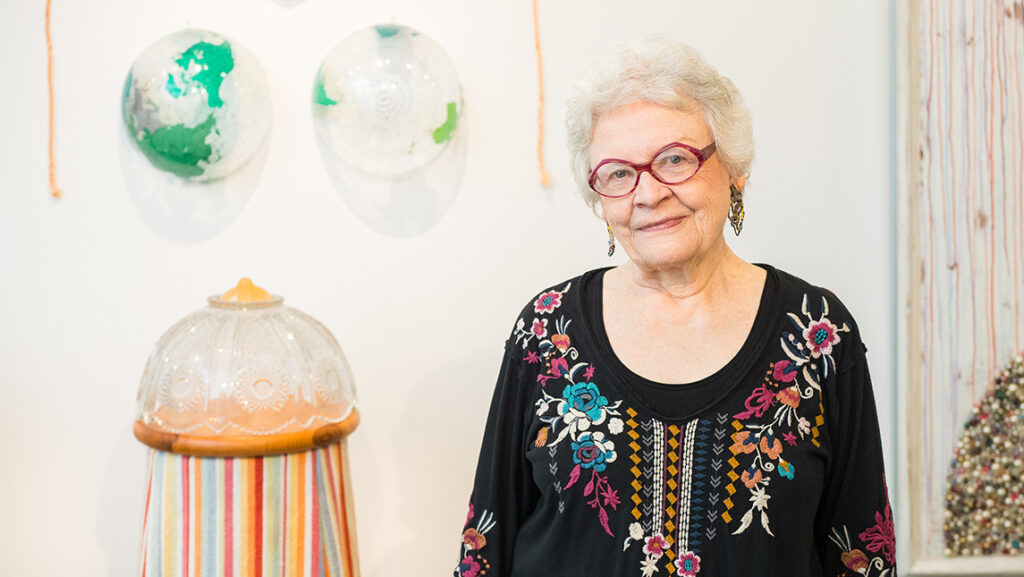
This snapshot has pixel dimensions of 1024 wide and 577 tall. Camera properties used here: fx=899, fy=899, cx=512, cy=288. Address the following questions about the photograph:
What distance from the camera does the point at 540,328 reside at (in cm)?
156

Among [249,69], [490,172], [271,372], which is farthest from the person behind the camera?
[490,172]

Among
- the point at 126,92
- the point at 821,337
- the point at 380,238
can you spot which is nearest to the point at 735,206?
the point at 821,337

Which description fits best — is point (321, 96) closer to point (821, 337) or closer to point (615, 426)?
point (615, 426)

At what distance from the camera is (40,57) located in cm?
189

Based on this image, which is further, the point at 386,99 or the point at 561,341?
the point at 386,99

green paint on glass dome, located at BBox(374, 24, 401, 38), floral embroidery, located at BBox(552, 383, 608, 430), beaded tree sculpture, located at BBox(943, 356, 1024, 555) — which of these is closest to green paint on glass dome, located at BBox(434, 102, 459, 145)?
green paint on glass dome, located at BBox(374, 24, 401, 38)

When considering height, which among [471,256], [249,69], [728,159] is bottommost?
[471,256]

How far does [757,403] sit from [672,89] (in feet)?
1.67

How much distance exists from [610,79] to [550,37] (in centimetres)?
58

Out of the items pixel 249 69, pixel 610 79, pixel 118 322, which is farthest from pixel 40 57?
pixel 610 79

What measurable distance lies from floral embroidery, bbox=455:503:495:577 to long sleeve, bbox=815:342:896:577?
0.56 metres

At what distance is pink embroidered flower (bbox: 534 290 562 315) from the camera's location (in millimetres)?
1576

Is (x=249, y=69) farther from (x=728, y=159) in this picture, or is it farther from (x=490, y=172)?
(x=728, y=159)

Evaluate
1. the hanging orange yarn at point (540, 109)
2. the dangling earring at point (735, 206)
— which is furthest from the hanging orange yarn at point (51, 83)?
the dangling earring at point (735, 206)
